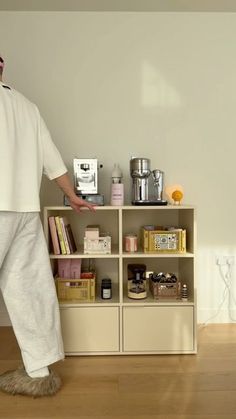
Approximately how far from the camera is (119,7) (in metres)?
2.56

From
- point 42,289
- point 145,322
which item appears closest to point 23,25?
point 42,289

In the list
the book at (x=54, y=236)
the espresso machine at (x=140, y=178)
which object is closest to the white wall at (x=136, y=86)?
the espresso machine at (x=140, y=178)

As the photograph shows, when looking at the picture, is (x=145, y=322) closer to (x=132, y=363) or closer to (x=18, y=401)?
(x=132, y=363)

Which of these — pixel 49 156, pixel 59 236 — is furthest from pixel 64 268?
pixel 49 156

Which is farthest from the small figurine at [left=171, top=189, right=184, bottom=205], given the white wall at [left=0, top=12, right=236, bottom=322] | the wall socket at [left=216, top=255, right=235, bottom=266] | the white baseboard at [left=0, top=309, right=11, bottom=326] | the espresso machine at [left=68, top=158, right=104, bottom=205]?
the white baseboard at [left=0, top=309, right=11, bottom=326]

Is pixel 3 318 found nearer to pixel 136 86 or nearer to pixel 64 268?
pixel 64 268

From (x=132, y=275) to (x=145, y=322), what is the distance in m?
0.33

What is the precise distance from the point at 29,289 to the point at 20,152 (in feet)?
2.18

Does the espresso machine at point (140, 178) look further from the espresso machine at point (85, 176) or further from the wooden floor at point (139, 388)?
the wooden floor at point (139, 388)

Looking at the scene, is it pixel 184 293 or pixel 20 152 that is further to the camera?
pixel 184 293

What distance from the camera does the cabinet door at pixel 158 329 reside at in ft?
7.28

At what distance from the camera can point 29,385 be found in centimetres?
176

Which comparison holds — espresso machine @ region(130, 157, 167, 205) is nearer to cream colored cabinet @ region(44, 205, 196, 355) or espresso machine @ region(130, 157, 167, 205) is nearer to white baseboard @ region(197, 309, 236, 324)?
cream colored cabinet @ region(44, 205, 196, 355)

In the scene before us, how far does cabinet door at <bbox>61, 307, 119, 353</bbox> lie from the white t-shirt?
2.66 ft
